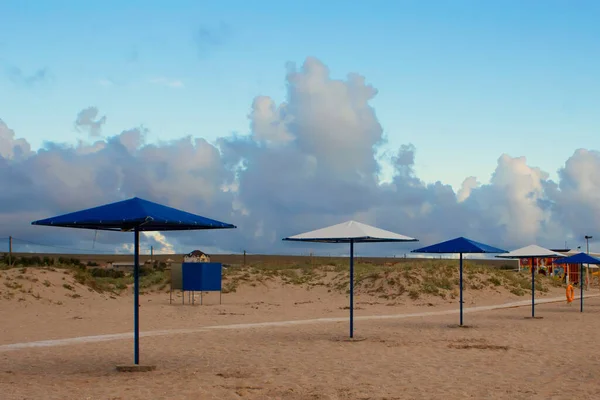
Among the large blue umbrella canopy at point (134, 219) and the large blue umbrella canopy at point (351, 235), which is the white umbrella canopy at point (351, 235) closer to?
the large blue umbrella canopy at point (351, 235)

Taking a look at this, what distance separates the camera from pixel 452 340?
1752 centimetres

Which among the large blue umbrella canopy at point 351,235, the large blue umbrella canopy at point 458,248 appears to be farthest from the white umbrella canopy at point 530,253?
the large blue umbrella canopy at point 351,235

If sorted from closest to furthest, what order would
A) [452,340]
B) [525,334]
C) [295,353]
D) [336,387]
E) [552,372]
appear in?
[336,387]
[552,372]
[295,353]
[452,340]
[525,334]

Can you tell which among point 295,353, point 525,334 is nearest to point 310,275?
point 525,334

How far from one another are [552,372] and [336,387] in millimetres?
4161

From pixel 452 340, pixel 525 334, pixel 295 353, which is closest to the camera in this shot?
pixel 295 353

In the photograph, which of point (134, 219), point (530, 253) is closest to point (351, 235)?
point (134, 219)

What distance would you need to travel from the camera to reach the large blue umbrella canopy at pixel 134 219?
1127 centimetres

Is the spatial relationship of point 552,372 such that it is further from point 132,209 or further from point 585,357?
point 132,209

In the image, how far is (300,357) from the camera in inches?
560

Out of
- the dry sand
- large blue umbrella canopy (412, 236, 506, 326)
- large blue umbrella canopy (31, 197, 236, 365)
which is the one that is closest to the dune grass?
the dry sand

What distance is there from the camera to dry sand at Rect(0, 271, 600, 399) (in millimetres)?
10605

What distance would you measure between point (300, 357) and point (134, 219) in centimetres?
488

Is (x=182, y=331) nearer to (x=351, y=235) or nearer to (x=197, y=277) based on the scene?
(x=351, y=235)
